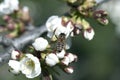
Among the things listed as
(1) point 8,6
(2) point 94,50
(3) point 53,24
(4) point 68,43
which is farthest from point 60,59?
(2) point 94,50

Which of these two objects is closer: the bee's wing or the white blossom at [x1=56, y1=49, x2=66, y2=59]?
the white blossom at [x1=56, y1=49, x2=66, y2=59]

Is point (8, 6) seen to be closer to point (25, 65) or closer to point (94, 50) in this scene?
point (25, 65)

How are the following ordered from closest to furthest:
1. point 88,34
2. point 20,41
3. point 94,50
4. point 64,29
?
point 64,29 < point 88,34 < point 20,41 < point 94,50

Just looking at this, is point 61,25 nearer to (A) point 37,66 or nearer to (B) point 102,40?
(A) point 37,66

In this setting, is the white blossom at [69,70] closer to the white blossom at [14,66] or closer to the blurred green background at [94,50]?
the white blossom at [14,66]

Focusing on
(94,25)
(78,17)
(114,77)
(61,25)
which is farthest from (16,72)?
(94,25)

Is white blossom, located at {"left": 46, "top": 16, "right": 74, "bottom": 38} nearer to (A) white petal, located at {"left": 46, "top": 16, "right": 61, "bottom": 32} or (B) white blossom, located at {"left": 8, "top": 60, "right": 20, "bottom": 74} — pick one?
(A) white petal, located at {"left": 46, "top": 16, "right": 61, "bottom": 32}

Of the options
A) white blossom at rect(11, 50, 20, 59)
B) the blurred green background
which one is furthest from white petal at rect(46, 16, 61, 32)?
the blurred green background

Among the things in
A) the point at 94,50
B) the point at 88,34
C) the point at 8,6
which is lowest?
the point at 94,50
